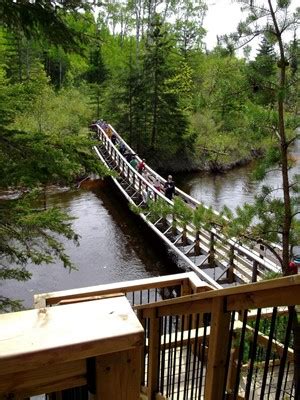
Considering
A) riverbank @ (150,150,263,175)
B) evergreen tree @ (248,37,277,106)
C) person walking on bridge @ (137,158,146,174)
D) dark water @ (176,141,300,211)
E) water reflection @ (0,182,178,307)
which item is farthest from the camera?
riverbank @ (150,150,263,175)

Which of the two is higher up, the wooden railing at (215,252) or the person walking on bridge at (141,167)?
the person walking on bridge at (141,167)

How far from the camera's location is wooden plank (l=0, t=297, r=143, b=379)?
2.76 feet

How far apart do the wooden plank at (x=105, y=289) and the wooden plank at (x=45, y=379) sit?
3086 millimetres

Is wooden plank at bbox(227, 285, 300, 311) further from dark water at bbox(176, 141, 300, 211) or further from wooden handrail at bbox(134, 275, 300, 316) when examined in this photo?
dark water at bbox(176, 141, 300, 211)

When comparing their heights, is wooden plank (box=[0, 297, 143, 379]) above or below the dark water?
above

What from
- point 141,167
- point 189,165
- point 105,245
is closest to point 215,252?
point 105,245

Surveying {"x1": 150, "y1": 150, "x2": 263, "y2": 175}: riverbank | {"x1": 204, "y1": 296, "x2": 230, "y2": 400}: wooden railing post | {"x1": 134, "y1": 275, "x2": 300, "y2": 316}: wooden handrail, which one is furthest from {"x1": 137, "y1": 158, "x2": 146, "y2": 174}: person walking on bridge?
{"x1": 204, "y1": 296, "x2": 230, "y2": 400}: wooden railing post

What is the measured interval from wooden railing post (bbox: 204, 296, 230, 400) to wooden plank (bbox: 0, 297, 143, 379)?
0.97 metres

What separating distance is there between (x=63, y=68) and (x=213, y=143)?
25.5 m

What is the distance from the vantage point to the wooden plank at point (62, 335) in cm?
84

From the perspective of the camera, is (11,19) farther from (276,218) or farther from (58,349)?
(58,349)

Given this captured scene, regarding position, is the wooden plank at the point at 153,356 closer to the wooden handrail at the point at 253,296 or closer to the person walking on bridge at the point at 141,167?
the wooden handrail at the point at 253,296

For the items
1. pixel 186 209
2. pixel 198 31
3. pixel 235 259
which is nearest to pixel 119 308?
pixel 186 209

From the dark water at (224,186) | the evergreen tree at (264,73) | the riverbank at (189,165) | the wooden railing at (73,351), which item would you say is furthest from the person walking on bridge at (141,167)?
the wooden railing at (73,351)
